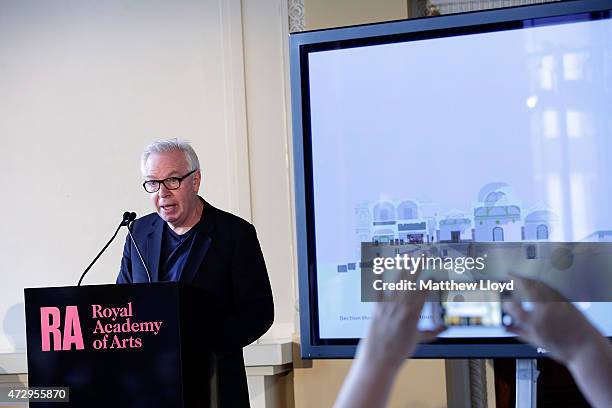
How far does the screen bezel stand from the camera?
7.08 feet

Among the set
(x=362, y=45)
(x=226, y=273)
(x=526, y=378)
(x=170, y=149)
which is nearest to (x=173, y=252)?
(x=226, y=273)

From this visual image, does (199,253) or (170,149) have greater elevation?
(170,149)

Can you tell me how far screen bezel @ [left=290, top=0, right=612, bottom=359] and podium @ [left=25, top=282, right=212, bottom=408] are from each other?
0.92 ft

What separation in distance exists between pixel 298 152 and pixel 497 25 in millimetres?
569

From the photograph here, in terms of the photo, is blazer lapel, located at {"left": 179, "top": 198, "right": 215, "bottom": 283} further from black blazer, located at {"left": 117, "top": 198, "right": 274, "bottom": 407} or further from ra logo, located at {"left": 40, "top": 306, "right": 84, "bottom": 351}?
ra logo, located at {"left": 40, "top": 306, "right": 84, "bottom": 351}

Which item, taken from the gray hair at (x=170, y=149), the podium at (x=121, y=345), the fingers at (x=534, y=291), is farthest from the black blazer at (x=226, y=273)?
the fingers at (x=534, y=291)

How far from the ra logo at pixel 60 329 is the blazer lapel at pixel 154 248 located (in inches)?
15.2

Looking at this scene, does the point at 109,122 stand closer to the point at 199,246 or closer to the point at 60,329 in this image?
the point at 199,246

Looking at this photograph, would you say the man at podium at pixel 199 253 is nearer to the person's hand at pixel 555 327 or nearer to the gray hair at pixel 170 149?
the gray hair at pixel 170 149

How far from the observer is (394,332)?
75 centimetres

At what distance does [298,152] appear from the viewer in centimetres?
236

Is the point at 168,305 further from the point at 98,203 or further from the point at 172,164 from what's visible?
the point at 98,203

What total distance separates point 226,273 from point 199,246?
11cm

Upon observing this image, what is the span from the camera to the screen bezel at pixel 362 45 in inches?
85.0
